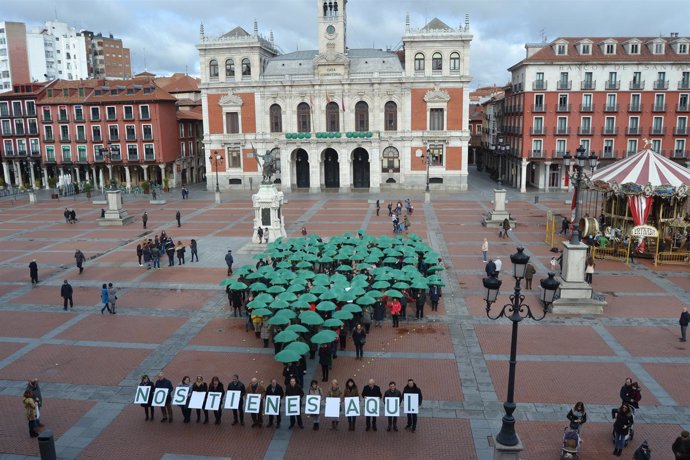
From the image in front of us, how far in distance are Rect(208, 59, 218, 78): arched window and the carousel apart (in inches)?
1764

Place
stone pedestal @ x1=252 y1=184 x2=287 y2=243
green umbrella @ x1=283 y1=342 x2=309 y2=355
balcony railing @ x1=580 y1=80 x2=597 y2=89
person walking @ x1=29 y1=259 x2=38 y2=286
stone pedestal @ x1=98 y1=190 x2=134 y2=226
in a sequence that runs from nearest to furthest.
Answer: green umbrella @ x1=283 y1=342 x2=309 y2=355 → person walking @ x1=29 y1=259 x2=38 y2=286 → stone pedestal @ x1=252 y1=184 x2=287 y2=243 → stone pedestal @ x1=98 y1=190 x2=134 y2=226 → balcony railing @ x1=580 y1=80 x2=597 y2=89

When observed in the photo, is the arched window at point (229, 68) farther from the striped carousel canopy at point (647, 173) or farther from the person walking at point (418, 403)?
the person walking at point (418, 403)

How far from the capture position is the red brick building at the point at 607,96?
56.0 metres

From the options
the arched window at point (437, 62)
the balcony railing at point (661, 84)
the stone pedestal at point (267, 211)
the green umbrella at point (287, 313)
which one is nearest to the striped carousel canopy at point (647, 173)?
the stone pedestal at point (267, 211)

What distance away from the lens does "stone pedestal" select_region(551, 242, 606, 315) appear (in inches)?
874

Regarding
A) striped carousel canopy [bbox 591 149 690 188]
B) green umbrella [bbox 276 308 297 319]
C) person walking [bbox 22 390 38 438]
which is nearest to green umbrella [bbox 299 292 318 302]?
green umbrella [bbox 276 308 297 319]

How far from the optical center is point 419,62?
6075 centimetres

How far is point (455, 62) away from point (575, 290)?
1700 inches

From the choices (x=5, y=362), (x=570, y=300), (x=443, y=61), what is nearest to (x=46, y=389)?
(x=5, y=362)

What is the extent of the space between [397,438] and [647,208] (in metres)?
25.1

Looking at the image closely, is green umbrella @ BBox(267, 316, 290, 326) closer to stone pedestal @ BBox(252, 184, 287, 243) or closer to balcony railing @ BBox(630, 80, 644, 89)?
stone pedestal @ BBox(252, 184, 287, 243)

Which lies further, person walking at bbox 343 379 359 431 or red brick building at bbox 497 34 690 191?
red brick building at bbox 497 34 690 191

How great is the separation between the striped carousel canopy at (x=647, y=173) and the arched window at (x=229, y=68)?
4287 centimetres

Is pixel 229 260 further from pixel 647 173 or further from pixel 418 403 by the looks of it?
pixel 647 173
